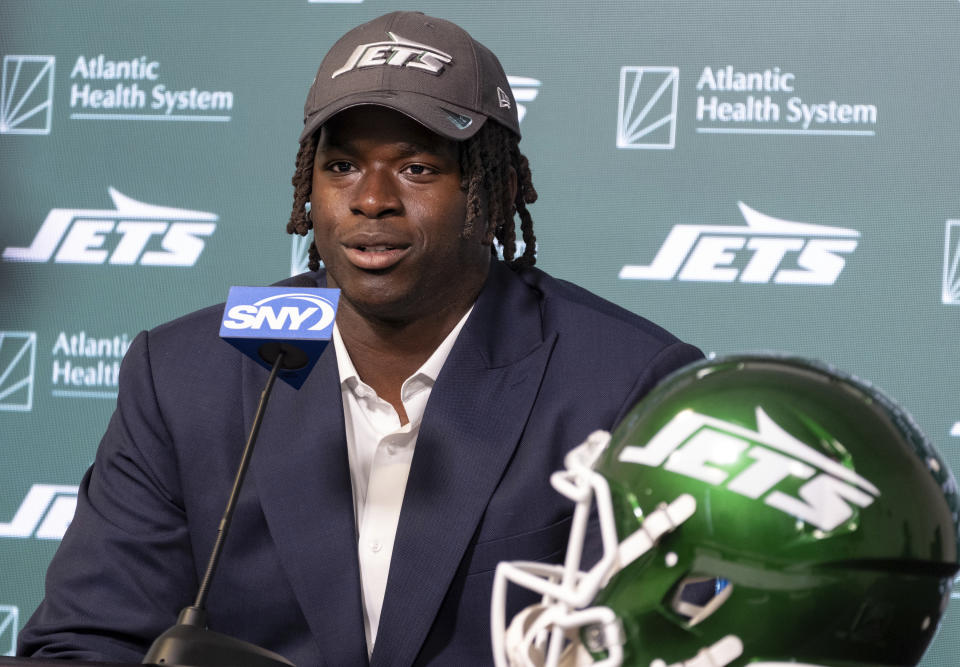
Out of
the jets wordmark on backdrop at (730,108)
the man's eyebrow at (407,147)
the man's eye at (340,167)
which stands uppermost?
the jets wordmark on backdrop at (730,108)

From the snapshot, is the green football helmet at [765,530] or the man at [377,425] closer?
the green football helmet at [765,530]

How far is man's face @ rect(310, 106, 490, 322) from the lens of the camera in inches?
52.4

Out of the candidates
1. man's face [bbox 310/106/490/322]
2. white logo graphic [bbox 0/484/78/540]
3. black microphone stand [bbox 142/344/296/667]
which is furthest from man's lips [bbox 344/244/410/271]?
white logo graphic [bbox 0/484/78/540]

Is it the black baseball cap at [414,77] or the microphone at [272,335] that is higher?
the black baseball cap at [414,77]

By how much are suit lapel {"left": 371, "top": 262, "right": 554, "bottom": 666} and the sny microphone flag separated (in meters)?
0.29

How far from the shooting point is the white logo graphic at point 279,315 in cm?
100


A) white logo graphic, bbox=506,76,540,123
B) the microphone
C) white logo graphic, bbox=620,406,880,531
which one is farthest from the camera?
white logo graphic, bbox=506,76,540,123

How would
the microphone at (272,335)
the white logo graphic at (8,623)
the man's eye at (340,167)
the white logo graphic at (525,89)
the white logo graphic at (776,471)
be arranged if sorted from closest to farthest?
1. the white logo graphic at (776,471)
2. the microphone at (272,335)
3. the man's eye at (340,167)
4. the white logo graphic at (525,89)
5. the white logo graphic at (8,623)

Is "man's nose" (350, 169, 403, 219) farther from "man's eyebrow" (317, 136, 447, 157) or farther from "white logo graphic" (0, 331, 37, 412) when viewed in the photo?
"white logo graphic" (0, 331, 37, 412)

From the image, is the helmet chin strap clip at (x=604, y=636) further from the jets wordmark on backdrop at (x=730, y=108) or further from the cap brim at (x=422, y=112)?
the jets wordmark on backdrop at (x=730, y=108)

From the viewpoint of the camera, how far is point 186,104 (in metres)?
2.23

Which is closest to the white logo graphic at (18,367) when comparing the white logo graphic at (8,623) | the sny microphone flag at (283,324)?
the white logo graphic at (8,623)

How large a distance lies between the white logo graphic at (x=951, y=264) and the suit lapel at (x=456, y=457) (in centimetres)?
85

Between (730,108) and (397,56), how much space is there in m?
0.88
